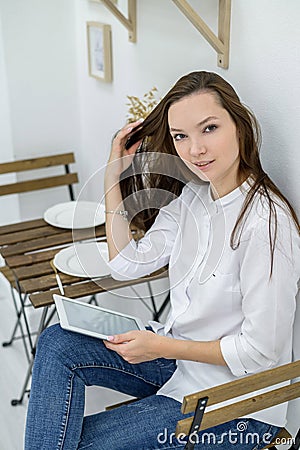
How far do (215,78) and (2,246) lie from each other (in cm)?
107

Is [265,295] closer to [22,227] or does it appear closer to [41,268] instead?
[41,268]

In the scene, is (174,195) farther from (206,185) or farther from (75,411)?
(75,411)

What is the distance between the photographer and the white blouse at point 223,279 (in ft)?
4.06

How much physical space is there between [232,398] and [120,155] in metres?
0.70

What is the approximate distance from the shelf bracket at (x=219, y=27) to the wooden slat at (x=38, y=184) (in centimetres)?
112

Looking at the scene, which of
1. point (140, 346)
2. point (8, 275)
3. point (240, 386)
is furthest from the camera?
point (8, 275)

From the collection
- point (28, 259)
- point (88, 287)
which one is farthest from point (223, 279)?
point (28, 259)

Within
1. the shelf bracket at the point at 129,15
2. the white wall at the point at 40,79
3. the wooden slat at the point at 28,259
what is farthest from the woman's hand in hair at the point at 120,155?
the white wall at the point at 40,79

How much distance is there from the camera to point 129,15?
2.00 metres

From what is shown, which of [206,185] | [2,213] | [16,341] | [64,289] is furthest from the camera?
[2,213]

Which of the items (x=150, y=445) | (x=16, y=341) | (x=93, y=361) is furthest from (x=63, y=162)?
(x=150, y=445)

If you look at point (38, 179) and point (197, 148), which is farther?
point (38, 179)

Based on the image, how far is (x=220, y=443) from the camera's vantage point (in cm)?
128

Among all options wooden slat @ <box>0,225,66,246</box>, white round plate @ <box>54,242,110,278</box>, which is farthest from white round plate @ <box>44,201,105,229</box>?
white round plate @ <box>54,242,110,278</box>
